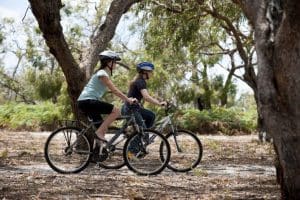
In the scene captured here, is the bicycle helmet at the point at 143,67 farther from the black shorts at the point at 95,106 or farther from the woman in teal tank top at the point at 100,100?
the black shorts at the point at 95,106

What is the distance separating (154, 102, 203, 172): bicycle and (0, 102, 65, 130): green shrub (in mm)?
14344

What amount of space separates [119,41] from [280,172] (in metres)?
26.9

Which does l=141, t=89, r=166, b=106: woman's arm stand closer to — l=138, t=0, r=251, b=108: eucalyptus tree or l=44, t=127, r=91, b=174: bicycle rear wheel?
l=44, t=127, r=91, b=174: bicycle rear wheel

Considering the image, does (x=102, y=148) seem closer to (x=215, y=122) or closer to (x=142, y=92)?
(x=142, y=92)

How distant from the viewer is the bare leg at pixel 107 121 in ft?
26.2

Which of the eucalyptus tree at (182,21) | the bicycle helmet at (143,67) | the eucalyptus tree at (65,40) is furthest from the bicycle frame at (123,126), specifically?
the eucalyptus tree at (182,21)

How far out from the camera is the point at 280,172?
5398 millimetres

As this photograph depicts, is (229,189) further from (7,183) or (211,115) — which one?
(211,115)

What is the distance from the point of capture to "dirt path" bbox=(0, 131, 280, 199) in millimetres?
6180

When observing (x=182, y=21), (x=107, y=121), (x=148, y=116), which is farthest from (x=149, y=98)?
(x=182, y=21)

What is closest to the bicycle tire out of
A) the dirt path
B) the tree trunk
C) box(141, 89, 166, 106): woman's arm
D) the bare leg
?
the dirt path

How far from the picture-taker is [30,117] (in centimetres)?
2362

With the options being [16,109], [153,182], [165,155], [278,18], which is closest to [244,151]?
[165,155]

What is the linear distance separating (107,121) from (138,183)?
1259mm
